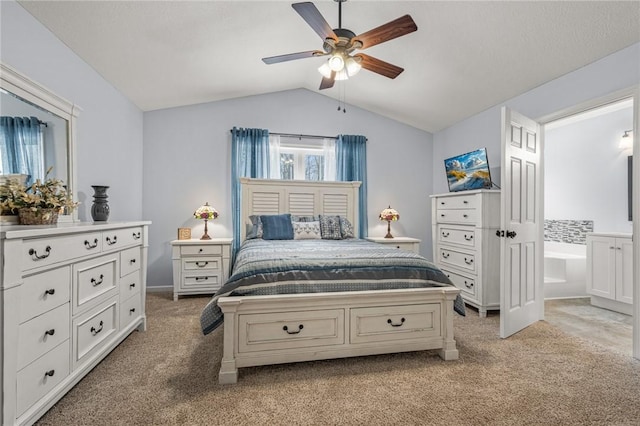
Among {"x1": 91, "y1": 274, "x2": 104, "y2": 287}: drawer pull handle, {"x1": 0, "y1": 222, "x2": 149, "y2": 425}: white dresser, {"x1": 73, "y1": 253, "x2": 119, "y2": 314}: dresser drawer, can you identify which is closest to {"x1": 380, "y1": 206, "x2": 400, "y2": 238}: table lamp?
{"x1": 0, "y1": 222, "x2": 149, "y2": 425}: white dresser

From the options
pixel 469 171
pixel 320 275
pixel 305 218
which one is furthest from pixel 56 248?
pixel 469 171

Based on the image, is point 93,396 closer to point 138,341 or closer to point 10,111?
point 138,341

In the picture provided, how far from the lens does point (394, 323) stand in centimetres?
218

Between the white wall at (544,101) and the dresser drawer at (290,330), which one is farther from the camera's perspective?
the white wall at (544,101)

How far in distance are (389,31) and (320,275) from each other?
180cm

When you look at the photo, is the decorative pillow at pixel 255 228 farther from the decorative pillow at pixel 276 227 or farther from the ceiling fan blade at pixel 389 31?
the ceiling fan blade at pixel 389 31

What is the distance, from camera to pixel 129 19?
93.4 inches

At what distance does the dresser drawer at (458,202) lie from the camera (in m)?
3.40

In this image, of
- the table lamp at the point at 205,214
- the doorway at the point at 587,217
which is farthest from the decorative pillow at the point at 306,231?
the doorway at the point at 587,217

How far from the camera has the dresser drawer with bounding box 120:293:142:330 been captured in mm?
2354

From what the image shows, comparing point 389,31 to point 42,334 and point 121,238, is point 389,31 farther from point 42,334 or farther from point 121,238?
point 42,334

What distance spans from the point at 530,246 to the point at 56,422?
388cm

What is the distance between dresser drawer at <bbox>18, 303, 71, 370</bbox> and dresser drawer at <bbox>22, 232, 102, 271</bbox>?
0.28 meters

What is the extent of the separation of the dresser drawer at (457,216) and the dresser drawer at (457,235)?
87mm
